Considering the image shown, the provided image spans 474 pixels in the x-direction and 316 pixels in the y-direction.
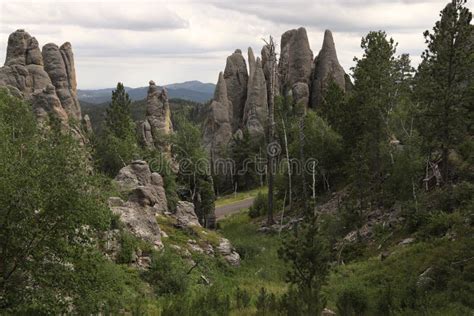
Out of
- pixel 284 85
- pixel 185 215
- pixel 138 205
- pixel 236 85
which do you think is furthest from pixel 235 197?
pixel 138 205

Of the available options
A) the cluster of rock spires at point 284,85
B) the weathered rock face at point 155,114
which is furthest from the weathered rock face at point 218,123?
the weathered rock face at point 155,114

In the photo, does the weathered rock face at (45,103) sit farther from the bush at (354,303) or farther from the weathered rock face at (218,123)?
the bush at (354,303)

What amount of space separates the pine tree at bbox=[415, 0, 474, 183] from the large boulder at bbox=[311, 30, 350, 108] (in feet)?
178

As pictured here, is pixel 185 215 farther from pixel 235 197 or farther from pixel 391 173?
pixel 235 197

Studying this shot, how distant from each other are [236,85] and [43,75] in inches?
1318

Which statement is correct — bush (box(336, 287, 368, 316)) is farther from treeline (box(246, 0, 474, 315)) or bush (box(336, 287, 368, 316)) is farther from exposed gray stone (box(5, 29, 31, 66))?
exposed gray stone (box(5, 29, 31, 66))

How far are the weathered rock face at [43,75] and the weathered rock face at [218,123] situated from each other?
70.4ft

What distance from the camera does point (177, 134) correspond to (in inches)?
2197

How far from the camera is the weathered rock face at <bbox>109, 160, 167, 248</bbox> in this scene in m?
26.5

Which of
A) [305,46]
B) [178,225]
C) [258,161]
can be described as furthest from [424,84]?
[305,46]

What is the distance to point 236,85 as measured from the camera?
8925 centimetres

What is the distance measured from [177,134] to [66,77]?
2888cm

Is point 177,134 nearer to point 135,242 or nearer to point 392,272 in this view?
point 135,242

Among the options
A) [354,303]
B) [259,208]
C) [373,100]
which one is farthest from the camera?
[259,208]
